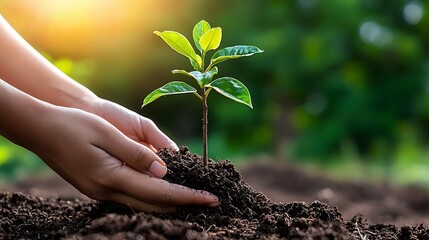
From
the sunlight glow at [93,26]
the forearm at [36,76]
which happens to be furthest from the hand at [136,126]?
the sunlight glow at [93,26]

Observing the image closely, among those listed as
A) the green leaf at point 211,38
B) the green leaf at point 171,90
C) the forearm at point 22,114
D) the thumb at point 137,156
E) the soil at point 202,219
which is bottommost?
the soil at point 202,219

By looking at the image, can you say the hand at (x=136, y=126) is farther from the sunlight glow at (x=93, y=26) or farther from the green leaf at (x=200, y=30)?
the sunlight glow at (x=93, y=26)

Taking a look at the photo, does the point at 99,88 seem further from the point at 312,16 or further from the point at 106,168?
the point at 106,168

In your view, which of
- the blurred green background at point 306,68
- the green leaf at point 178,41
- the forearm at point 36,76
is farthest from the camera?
the blurred green background at point 306,68

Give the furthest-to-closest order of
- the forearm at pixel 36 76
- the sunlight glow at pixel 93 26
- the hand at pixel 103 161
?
the sunlight glow at pixel 93 26
the forearm at pixel 36 76
the hand at pixel 103 161

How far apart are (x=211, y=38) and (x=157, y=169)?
0.46m

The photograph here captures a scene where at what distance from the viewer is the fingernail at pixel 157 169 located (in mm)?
1938

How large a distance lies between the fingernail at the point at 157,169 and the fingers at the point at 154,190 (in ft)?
0.08

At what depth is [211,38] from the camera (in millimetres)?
2041

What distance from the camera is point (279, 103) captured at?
900 centimetres

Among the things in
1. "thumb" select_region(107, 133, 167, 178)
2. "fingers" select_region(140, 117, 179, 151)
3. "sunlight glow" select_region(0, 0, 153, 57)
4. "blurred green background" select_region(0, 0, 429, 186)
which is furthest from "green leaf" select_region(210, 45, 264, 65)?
"sunlight glow" select_region(0, 0, 153, 57)

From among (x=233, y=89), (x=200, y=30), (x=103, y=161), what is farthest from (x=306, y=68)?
(x=103, y=161)

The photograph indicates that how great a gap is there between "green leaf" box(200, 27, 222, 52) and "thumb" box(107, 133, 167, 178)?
399 millimetres

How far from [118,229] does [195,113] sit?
8.50 meters
